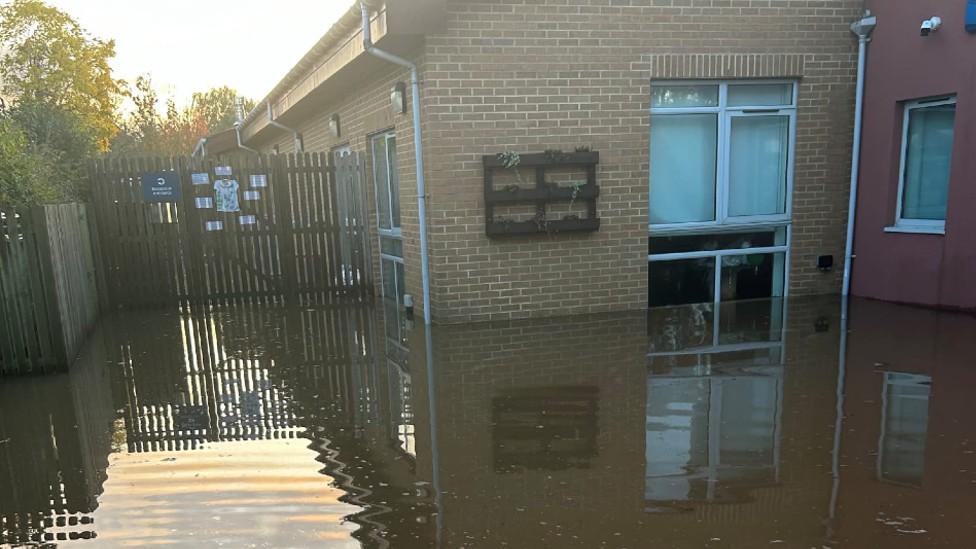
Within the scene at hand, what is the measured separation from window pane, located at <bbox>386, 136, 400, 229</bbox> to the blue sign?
3080 millimetres

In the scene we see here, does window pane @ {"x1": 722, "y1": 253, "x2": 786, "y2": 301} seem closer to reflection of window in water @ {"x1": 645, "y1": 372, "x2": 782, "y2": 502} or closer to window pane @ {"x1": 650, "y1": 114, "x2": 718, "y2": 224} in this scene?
window pane @ {"x1": 650, "y1": 114, "x2": 718, "y2": 224}

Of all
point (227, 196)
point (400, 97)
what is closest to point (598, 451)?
point (400, 97)

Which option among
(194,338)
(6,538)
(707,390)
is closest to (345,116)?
(194,338)

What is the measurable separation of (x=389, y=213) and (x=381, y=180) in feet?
1.69

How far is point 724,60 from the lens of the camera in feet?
25.1

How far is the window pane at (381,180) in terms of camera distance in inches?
362

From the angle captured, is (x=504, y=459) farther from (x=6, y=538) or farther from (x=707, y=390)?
(x=6, y=538)

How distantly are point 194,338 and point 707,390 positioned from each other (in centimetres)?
548

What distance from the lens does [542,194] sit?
7281mm

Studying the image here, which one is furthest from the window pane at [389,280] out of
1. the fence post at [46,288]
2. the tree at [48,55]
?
the tree at [48,55]

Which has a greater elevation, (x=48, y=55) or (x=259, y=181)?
(x=48, y=55)

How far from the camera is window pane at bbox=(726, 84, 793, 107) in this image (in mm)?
7953

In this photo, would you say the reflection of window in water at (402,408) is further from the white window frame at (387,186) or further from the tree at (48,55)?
the tree at (48,55)

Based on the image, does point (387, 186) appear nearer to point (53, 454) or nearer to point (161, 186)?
point (161, 186)
